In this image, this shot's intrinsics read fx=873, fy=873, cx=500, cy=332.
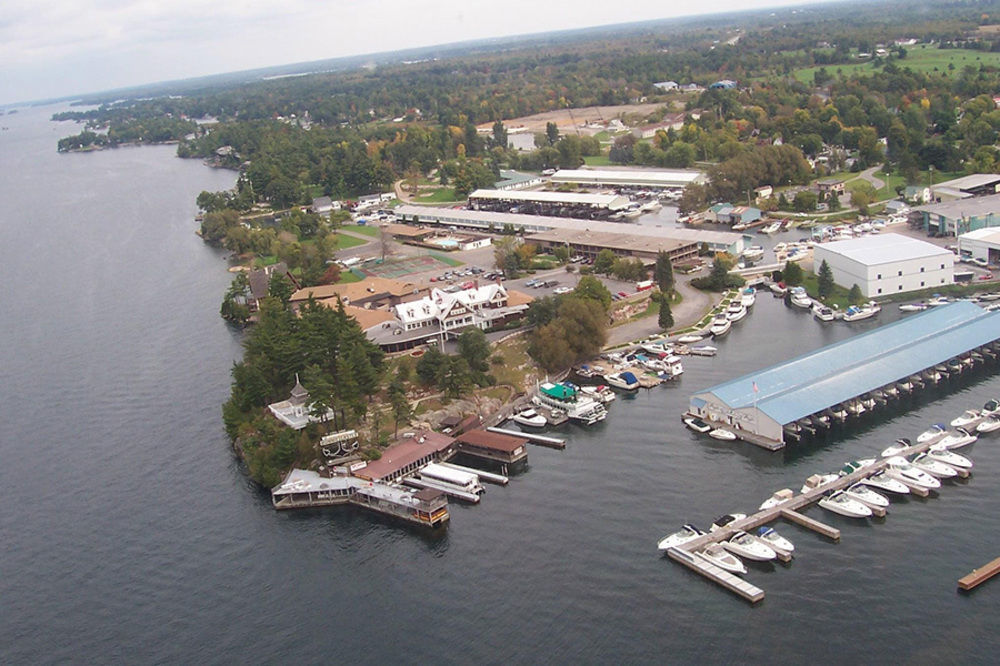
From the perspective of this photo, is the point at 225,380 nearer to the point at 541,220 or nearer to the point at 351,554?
the point at 351,554

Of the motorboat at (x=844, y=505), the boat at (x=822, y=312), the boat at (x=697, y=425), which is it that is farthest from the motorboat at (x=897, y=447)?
the boat at (x=822, y=312)

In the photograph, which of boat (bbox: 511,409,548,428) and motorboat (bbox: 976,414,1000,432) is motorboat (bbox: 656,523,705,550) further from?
motorboat (bbox: 976,414,1000,432)

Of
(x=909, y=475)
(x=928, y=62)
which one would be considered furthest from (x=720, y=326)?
(x=928, y=62)

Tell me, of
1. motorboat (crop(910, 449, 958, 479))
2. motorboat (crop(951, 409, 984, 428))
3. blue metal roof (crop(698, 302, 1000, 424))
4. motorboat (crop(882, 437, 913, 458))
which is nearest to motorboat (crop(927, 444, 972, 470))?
motorboat (crop(910, 449, 958, 479))

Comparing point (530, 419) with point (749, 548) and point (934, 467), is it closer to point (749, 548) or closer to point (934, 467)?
point (749, 548)

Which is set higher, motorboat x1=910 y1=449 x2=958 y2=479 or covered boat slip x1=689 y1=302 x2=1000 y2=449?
covered boat slip x1=689 y1=302 x2=1000 y2=449

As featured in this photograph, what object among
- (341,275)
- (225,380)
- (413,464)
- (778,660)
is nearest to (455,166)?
(341,275)
